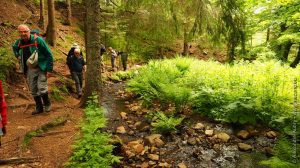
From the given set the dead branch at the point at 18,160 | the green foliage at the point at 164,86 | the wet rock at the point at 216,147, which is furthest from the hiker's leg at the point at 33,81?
the wet rock at the point at 216,147

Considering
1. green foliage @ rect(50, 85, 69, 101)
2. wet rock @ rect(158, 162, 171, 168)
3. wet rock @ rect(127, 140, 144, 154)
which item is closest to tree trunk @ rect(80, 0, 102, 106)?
green foliage @ rect(50, 85, 69, 101)

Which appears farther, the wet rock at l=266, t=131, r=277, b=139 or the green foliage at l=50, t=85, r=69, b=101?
the green foliage at l=50, t=85, r=69, b=101

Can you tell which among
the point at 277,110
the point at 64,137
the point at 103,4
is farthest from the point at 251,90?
the point at 103,4

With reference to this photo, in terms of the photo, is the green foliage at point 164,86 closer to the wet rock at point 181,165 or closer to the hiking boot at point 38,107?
the wet rock at point 181,165

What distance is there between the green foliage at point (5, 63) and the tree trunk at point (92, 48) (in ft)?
9.58

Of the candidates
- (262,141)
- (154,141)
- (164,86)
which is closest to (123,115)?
(164,86)

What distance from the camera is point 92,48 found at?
7.50m

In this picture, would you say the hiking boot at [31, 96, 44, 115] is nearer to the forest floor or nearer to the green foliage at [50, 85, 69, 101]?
the forest floor

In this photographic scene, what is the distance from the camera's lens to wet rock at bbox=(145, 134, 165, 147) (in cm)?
625

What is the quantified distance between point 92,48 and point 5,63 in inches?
135

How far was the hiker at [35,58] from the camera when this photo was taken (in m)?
6.49

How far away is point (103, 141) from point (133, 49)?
18622 mm

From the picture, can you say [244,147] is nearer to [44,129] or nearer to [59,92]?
[44,129]

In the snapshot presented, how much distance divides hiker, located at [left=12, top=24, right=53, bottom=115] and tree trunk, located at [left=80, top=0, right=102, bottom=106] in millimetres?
1230
